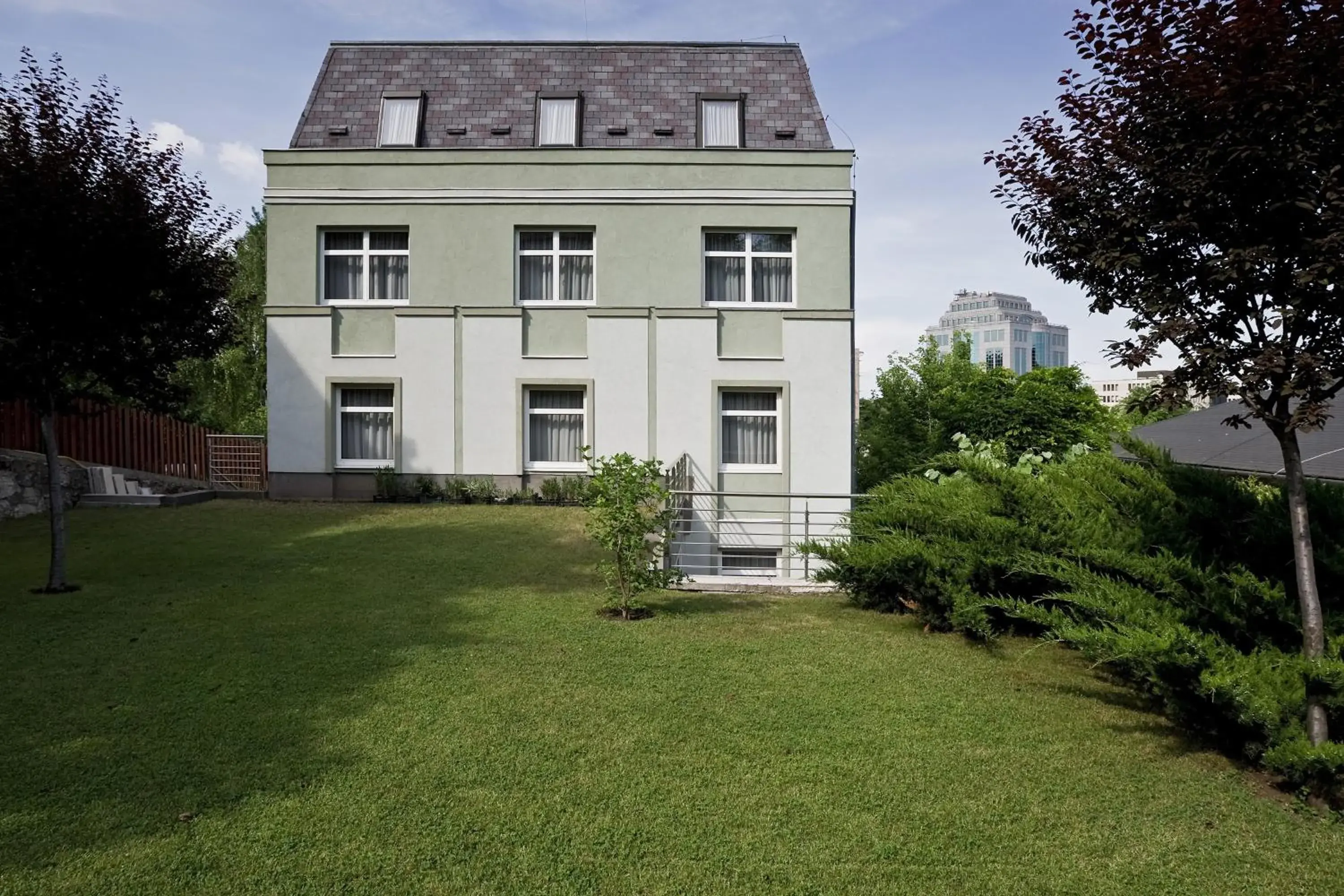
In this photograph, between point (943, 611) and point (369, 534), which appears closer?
point (943, 611)

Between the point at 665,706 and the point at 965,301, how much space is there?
16482 centimetres

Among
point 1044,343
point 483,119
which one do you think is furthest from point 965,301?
point 483,119

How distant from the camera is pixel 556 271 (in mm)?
18625

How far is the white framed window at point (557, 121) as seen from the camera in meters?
19.2

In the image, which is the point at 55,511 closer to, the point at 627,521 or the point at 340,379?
the point at 627,521

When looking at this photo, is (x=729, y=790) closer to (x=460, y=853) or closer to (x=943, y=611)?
(x=460, y=853)

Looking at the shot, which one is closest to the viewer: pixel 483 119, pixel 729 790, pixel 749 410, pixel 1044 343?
pixel 729 790

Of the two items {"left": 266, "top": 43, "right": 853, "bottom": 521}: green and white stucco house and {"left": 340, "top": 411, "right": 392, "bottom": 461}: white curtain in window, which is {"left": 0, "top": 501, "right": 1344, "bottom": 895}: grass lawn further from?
{"left": 340, "top": 411, "right": 392, "bottom": 461}: white curtain in window

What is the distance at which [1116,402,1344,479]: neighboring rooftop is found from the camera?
46.7ft

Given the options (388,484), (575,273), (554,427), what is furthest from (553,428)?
(388,484)


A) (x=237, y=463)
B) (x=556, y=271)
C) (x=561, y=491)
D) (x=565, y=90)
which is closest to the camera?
(x=561, y=491)

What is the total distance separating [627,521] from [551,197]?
11278mm

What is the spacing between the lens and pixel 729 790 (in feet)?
15.5

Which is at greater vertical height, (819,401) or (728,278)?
(728,278)
